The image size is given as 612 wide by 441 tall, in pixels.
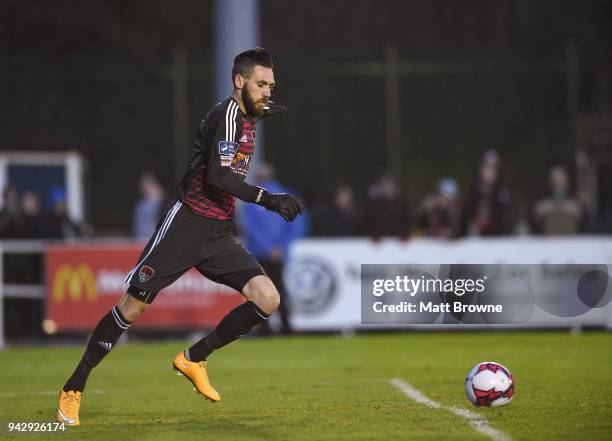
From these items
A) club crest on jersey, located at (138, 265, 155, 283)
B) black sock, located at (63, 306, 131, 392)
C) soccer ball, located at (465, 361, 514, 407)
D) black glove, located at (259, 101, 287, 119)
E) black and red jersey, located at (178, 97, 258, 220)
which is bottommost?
soccer ball, located at (465, 361, 514, 407)

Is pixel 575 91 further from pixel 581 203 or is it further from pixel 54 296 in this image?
pixel 54 296

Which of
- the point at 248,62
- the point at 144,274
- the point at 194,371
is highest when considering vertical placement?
the point at 248,62

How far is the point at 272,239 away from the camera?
1603 cm

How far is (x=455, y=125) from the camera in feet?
73.2

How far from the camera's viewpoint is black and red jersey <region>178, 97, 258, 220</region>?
8023mm

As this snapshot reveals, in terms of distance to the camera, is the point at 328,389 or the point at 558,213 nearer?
the point at 328,389

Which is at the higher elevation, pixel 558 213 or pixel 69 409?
pixel 558 213

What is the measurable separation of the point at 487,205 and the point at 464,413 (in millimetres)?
8936

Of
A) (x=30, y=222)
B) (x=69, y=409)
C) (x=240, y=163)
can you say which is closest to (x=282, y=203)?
(x=240, y=163)

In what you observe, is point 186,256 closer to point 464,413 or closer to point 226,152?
point 226,152

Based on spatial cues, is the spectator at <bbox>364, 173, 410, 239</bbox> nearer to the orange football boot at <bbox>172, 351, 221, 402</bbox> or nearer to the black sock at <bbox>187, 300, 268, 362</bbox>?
the black sock at <bbox>187, 300, 268, 362</bbox>

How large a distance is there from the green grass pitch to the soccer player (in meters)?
0.41

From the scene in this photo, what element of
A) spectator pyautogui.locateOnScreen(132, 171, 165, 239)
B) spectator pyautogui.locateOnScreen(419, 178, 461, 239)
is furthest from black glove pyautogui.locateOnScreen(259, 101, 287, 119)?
spectator pyautogui.locateOnScreen(132, 171, 165, 239)

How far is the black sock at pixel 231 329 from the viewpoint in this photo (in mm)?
8390
